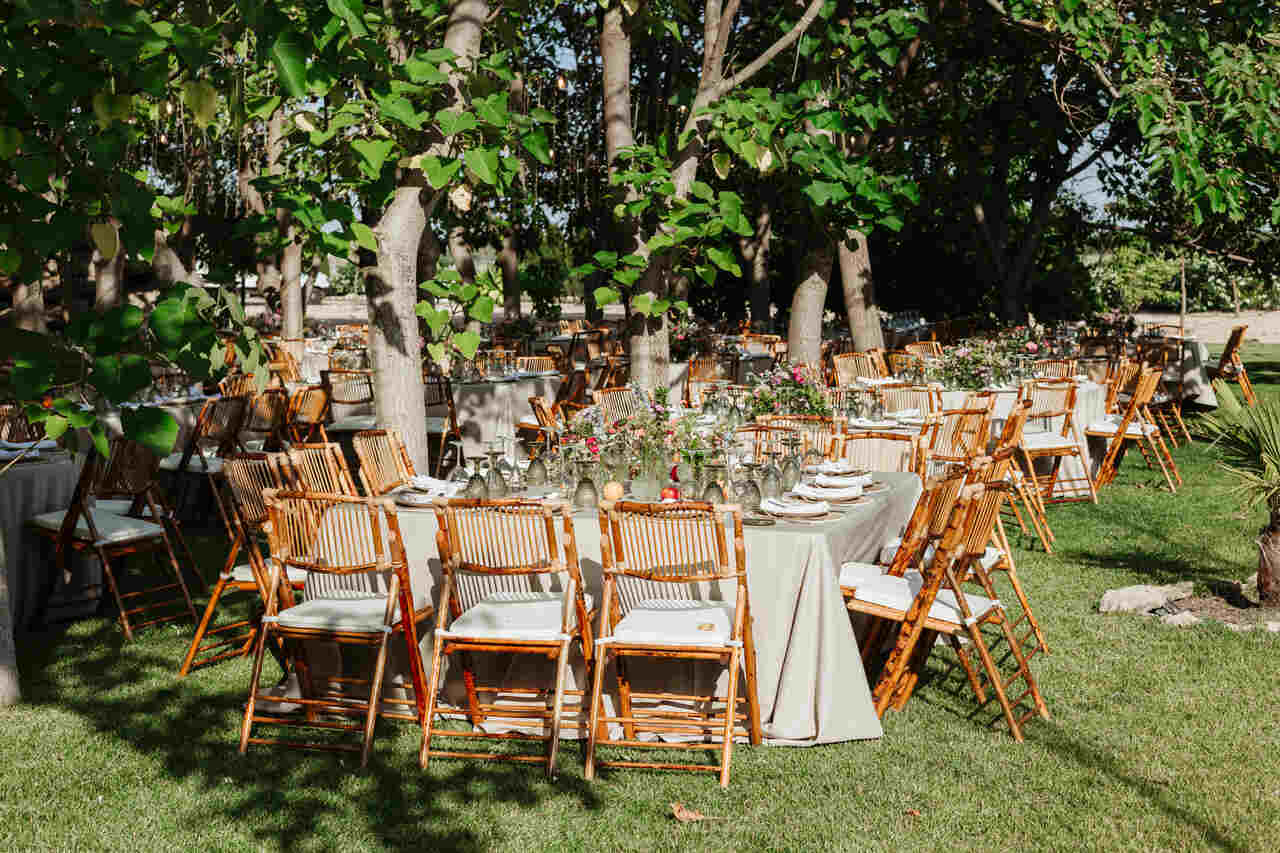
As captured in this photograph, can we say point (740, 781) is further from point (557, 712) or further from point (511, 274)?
point (511, 274)

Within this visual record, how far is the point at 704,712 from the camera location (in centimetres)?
442

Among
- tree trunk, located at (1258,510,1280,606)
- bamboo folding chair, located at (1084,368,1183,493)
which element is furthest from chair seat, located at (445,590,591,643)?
bamboo folding chair, located at (1084,368,1183,493)

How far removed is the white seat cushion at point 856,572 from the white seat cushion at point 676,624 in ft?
1.97

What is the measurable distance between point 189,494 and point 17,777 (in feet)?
15.8

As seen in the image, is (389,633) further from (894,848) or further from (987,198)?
(987,198)

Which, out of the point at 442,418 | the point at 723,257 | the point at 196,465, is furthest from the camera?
the point at 442,418

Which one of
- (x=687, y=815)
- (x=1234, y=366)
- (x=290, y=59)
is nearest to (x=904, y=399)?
(x=687, y=815)

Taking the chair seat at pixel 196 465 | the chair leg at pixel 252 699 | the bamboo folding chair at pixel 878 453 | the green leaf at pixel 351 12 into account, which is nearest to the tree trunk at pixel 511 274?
the chair seat at pixel 196 465

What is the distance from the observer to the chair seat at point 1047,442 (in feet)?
28.8

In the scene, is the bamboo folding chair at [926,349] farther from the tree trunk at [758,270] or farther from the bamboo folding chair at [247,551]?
the bamboo folding chair at [247,551]

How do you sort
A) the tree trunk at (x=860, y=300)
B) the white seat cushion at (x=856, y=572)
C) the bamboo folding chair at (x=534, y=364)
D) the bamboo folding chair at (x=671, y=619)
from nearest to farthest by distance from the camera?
1. the bamboo folding chair at (x=671, y=619)
2. the white seat cushion at (x=856, y=572)
3. the bamboo folding chair at (x=534, y=364)
4. the tree trunk at (x=860, y=300)

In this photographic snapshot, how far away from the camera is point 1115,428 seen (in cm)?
960

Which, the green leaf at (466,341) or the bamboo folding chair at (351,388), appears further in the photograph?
the bamboo folding chair at (351,388)

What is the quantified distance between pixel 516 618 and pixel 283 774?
952 mm
